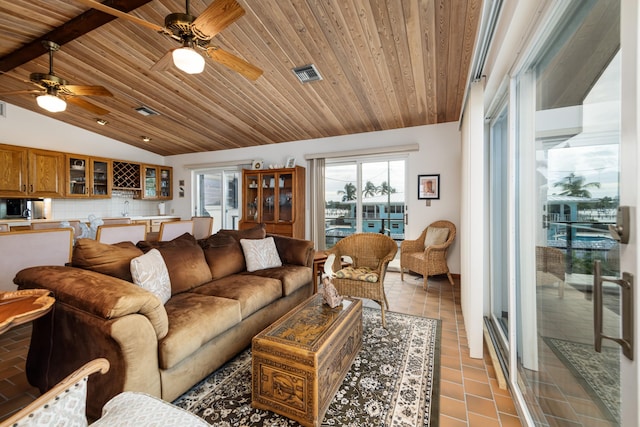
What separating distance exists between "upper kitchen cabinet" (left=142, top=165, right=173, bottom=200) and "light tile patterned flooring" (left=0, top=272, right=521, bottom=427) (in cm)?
408

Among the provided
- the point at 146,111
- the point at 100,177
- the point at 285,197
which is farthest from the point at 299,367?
the point at 100,177

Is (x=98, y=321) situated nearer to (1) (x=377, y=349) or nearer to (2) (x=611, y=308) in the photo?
(1) (x=377, y=349)

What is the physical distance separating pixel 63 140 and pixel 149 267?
503cm

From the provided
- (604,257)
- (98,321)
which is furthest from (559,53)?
(98,321)

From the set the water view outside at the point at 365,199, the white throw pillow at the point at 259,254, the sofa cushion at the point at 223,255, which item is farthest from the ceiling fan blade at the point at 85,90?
the water view outside at the point at 365,199

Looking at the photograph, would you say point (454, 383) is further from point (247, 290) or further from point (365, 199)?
point (365, 199)

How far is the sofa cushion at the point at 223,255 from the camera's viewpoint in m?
2.66

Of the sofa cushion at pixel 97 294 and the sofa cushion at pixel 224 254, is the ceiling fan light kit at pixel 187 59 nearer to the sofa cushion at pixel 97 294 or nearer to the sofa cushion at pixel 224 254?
the sofa cushion at pixel 97 294

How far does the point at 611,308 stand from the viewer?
0.83 m

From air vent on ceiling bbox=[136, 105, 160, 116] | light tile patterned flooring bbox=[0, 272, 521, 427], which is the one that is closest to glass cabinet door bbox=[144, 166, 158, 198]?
air vent on ceiling bbox=[136, 105, 160, 116]

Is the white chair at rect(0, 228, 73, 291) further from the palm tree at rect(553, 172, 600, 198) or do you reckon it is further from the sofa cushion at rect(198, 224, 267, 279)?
the palm tree at rect(553, 172, 600, 198)

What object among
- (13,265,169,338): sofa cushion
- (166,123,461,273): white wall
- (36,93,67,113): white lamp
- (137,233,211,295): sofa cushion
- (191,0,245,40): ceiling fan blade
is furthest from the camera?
(166,123,461,273): white wall

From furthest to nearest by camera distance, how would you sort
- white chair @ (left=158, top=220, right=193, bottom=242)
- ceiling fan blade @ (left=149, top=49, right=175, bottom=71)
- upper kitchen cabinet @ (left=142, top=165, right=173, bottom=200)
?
1. upper kitchen cabinet @ (left=142, top=165, right=173, bottom=200)
2. white chair @ (left=158, top=220, right=193, bottom=242)
3. ceiling fan blade @ (left=149, top=49, right=175, bottom=71)

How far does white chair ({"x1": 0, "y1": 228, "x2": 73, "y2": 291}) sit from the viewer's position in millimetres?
2090
